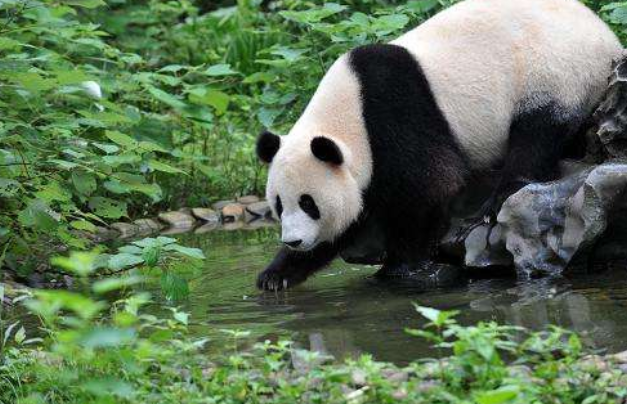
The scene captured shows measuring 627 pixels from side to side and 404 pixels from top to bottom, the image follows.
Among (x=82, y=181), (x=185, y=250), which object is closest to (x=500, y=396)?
(x=185, y=250)

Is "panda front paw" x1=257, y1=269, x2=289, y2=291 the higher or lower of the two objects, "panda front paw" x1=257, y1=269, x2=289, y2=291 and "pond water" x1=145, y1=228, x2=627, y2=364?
the lower

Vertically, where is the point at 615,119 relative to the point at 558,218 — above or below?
above

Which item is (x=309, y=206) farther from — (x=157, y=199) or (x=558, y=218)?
(x=157, y=199)

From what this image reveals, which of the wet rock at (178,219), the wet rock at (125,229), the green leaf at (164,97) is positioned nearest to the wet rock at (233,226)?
the wet rock at (178,219)

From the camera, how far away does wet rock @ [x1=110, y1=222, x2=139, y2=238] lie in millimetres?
9339

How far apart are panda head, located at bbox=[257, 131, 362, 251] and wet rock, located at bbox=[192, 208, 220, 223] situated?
368cm

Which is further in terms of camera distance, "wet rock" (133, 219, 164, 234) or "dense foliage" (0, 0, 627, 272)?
"wet rock" (133, 219, 164, 234)

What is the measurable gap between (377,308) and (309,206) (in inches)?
28.0

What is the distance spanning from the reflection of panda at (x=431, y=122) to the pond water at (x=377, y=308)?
31cm

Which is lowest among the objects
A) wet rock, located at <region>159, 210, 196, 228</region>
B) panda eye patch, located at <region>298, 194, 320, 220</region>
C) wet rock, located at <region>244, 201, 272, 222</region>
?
wet rock, located at <region>159, 210, 196, 228</region>

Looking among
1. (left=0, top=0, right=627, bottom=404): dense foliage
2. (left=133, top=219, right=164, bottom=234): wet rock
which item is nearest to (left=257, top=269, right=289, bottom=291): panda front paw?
(left=0, top=0, right=627, bottom=404): dense foliage

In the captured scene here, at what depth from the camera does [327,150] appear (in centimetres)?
607

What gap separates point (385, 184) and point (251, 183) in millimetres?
4002

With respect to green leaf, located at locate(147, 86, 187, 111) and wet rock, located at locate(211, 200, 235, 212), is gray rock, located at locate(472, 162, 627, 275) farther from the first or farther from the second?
wet rock, located at locate(211, 200, 235, 212)
